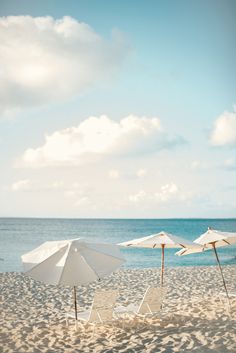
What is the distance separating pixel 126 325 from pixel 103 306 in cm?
79

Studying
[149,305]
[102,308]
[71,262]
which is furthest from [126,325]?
[71,262]

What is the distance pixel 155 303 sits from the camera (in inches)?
339

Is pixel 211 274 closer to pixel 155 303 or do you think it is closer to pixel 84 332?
pixel 155 303

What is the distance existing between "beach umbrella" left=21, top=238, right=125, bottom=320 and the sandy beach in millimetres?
1125

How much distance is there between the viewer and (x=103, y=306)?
789 centimetres

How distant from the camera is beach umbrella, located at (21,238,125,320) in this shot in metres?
7.18

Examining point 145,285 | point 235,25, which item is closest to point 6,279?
point 145,285

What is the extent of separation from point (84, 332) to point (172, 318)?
1939 mm

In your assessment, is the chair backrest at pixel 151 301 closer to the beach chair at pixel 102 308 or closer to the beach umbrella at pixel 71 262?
the beach chair at pixel 102 308

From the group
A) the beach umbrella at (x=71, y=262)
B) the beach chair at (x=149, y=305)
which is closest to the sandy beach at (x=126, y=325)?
the beach chair at (x=149, y=305)

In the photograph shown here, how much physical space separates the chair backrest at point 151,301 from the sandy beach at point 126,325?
0.25 metres

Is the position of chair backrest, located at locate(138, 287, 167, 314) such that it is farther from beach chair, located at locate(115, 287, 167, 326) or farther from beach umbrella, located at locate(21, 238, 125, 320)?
beach umbrella, located at locate(21, 238, 125, 320)

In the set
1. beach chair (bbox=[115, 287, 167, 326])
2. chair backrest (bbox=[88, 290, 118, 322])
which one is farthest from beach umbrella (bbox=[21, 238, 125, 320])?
beach chair (bbox=[115, 287, 167, 326])

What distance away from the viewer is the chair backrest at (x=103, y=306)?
25.5 feet
